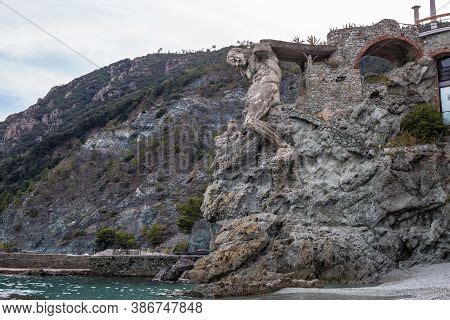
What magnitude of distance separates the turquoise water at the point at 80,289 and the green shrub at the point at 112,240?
20.8 meters

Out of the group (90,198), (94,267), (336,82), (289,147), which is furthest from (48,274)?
(90,198)

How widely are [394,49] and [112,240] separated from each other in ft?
110

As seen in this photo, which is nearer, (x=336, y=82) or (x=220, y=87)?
(x=336, y=82)

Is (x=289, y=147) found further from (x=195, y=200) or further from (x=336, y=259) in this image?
(x=195, y=200)

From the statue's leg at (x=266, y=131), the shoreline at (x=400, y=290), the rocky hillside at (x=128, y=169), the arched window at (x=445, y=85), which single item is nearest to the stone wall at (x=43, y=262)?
the rocky hillside at (x=128, y=169)

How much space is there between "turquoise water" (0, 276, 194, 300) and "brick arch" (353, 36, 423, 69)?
17605 mm

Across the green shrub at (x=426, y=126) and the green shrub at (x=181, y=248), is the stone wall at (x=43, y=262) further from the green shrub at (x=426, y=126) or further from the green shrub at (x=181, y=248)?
the green shrub at (x=426, y=126)

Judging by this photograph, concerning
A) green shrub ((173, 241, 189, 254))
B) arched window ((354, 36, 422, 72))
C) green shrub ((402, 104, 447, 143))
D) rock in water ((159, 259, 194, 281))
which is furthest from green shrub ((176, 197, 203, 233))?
green shrub ((402, 104, 447, 143))

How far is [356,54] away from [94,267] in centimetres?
2141

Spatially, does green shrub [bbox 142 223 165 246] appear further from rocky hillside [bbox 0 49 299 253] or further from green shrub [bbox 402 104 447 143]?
green shrub [bbox 402 104 447 143]

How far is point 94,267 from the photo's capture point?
3675 cm

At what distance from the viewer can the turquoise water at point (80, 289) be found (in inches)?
872

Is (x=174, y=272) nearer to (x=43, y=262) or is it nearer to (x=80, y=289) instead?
(x=80, y=289)

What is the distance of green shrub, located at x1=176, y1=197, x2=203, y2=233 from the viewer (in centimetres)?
5468
